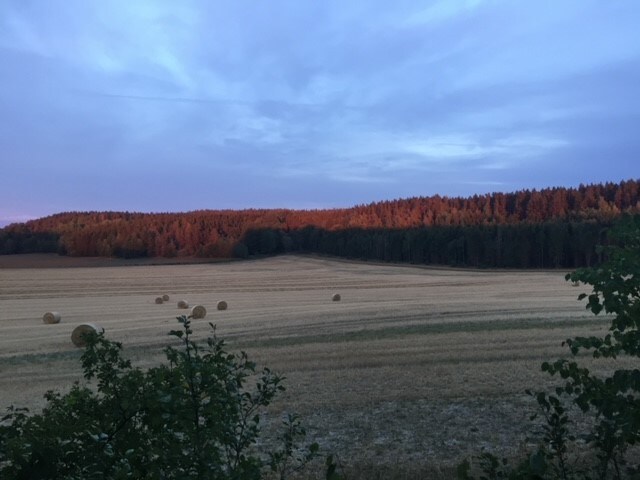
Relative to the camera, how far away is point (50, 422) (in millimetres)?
2762

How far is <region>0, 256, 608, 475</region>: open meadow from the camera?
846 cm

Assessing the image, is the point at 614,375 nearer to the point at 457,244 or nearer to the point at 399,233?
the point at 457,244

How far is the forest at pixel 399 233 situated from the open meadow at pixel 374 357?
4293 cm

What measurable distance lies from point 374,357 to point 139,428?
1234cm

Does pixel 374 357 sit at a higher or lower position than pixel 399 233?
lower

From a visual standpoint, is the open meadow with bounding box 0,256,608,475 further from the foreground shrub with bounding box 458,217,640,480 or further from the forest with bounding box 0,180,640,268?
the forest with bounding box 0,180,640,268

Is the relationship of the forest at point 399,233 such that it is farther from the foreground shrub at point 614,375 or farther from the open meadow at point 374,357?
the foreground shrub at point 614,375

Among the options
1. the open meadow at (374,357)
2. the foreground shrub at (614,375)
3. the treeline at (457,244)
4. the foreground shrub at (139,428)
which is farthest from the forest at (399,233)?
the foreground shrub at (139,428)

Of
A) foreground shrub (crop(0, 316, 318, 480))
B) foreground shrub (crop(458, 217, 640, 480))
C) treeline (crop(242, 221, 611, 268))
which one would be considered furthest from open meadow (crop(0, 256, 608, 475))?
treeline (crop(242, 221, 611, 268))

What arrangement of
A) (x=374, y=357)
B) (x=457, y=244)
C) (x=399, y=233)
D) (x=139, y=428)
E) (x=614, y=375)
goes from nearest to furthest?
(x=139, y=428), (x=614, y=375), (x=374, y=357), (x=457, y=244), (x=399, y=233)

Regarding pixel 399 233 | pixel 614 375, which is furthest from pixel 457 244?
pixel 614 375

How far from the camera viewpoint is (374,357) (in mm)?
14805

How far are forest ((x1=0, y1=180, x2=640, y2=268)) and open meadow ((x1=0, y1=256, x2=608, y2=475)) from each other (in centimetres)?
4293

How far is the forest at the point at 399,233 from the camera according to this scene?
8138cm
